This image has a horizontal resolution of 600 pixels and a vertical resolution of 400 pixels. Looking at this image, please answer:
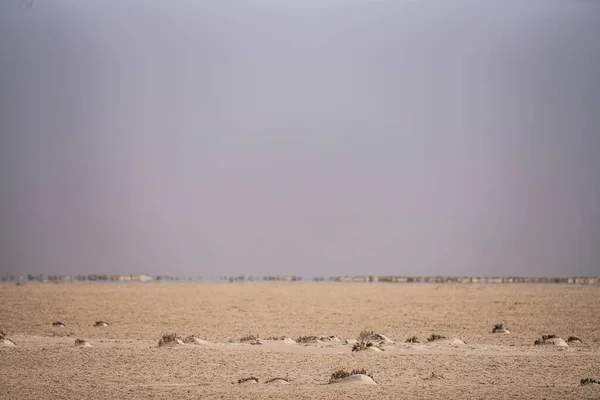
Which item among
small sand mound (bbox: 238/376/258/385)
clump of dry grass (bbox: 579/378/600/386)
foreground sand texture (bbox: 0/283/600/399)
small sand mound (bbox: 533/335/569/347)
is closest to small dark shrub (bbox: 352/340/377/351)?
foreground sand texture (bbox: 0/283/600/399)

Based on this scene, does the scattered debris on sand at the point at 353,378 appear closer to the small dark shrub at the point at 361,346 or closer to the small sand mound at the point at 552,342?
the small dark shrub at the point at 361,346

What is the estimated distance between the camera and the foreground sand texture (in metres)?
15.0

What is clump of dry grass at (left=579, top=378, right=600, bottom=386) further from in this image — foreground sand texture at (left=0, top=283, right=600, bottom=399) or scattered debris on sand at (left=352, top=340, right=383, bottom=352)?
scattered debris on sand at (left=352, top=340, right=383, bottom=352)

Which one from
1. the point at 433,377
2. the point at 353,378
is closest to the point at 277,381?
the point at 353,378

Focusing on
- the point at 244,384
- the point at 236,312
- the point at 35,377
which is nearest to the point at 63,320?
the point at 236,312

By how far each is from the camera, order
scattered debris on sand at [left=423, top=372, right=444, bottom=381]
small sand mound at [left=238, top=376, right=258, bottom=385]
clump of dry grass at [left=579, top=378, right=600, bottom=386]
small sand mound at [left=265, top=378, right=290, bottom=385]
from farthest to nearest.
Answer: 1. scattered debris on sand at [left=423, top=372, right=444, bottom=381]
2. small sand mound at [left=265, top=378, right=290, bottom=385]
3. small sand mound at [left=238, top=376, right=258, bottom=385]
4. clump of dry grass at [left=579, top=378, right=600, bottom=386]

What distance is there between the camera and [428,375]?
16969 millimetres

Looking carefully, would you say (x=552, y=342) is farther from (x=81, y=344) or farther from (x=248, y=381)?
(x=81, y=344)

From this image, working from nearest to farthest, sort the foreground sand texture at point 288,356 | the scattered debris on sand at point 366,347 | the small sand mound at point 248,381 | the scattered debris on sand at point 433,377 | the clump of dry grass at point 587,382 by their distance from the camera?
1. the foreground sand texture at point 288,356
2. the clump of dry grass at point 587,382
3. the small sand mound at point 248,381
4. the scattered debris on sand at point 433,377
5. the scattered debris on sand at point 366,347

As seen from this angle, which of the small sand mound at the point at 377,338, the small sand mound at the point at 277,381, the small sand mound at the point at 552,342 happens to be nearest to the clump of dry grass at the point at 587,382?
the small sand mound at the point at 277,381

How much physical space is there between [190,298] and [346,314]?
16.3 meters

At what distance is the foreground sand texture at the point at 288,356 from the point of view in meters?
15.0

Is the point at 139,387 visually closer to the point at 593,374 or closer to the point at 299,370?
the point at 299,370

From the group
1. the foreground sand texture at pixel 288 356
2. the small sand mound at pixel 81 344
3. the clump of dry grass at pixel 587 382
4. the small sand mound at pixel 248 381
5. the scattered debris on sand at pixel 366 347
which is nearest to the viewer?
the foreground sand texture at pixel 288 356
